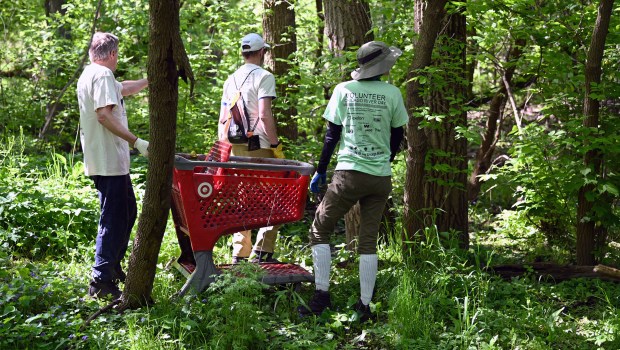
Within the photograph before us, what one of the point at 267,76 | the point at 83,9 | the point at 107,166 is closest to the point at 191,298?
the point at 107,166

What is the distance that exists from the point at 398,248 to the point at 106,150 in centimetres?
277

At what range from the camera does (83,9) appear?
1076 cm

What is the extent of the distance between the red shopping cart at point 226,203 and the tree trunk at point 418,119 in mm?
1298

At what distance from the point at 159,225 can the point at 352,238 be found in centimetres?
252

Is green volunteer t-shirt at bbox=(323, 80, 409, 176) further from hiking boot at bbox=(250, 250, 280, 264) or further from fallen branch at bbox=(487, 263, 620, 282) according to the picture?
fallen branch at bbox=(487, 263, 620, 282)

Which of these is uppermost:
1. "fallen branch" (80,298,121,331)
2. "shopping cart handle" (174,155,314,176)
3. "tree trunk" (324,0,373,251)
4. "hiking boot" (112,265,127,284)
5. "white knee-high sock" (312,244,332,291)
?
"tree trunk" (324,0,373,251)

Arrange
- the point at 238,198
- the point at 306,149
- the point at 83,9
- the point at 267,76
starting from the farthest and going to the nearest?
the point at 83,9 → the point at 306,149 → the point at 267,76 → the point at 238,198

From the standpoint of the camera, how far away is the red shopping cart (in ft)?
17.8

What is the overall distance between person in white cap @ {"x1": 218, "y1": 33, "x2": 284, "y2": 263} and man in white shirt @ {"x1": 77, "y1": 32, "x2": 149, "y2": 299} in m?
1.07

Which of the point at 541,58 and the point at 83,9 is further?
the point at 83,9

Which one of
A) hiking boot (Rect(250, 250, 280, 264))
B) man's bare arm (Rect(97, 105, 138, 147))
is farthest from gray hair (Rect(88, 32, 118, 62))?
hiking boot (Rect(250, 250, 280, 264))

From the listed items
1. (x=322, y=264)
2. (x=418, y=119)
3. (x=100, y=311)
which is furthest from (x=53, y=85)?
(x=322, y=264)

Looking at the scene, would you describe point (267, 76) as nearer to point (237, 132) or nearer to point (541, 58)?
point (237, 132)

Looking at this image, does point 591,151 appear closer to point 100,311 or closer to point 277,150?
point 277,150
